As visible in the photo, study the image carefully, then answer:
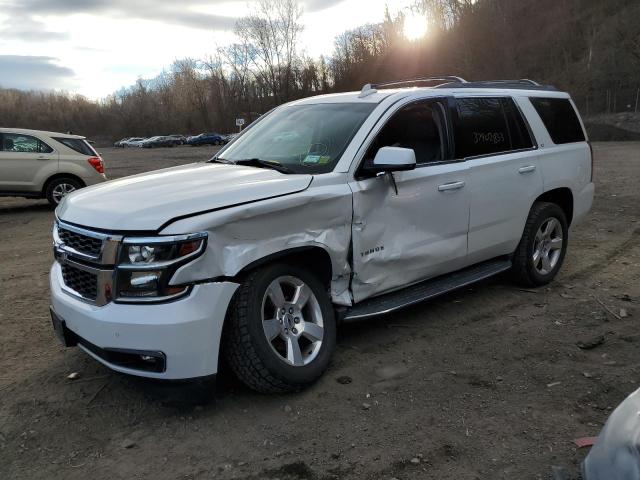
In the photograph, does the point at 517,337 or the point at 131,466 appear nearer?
the point at 131,466

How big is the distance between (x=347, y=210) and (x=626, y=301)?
302 cm

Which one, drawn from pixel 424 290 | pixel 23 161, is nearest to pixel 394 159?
pixel 424 290

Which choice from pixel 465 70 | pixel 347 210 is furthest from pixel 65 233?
pixel 465 70

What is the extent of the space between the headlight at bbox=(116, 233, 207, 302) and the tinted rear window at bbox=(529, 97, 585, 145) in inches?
155

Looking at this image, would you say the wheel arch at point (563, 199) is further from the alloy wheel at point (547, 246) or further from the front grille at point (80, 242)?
the front grille at point (80, 242)

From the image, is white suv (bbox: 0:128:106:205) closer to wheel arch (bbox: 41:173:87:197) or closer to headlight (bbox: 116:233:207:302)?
wheel arch (bbox: 41:173:87:197)

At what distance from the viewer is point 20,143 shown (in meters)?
11.6

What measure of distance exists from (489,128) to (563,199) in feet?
4.85

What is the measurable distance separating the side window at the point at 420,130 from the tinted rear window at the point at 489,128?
0.64 ft

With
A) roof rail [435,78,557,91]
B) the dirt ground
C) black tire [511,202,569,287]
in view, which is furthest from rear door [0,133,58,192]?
black tire [511,202,569,287]

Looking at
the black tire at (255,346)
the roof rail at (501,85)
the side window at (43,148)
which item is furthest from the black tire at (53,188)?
the black tire at (255,346)

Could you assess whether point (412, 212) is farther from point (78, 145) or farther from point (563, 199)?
point (78, 145)

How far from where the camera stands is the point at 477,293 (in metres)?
5.42

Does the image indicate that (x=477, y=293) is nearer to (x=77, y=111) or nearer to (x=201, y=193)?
(x=201, y=193)
